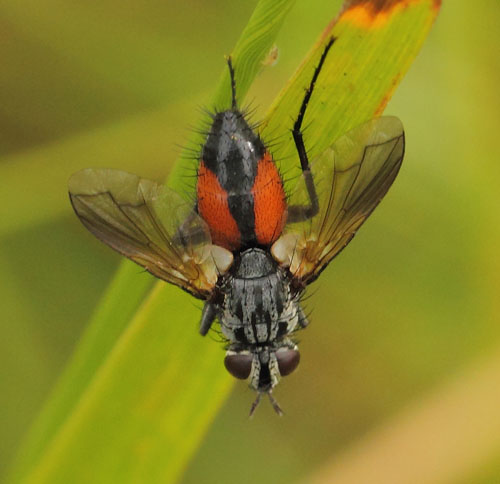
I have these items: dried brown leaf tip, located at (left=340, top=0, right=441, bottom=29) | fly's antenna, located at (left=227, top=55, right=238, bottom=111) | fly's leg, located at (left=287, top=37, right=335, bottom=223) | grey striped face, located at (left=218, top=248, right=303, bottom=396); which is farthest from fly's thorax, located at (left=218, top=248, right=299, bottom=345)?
dried brown leaf tip, located at (left=340, top=0, right=441, bottom=29)

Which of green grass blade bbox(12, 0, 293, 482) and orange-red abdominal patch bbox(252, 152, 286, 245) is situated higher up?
orange-red abdominal patch bbox(252, 152, 286, 245)

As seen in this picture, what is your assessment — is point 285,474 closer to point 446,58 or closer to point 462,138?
point 462,138

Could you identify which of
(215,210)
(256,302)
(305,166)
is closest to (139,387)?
(256,302)

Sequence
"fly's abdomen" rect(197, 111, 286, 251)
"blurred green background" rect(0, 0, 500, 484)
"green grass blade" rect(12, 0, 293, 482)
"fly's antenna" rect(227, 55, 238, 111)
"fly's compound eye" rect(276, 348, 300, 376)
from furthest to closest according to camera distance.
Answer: "blurred green background" rect(0, 0, 500, 484) < "fly's compound eye" rect(276, 348, 300, 376) < "fly's abdomen" rect(197, 111, 286, 251) < "green grass blade" rect(12, 0, 293, 482) < "fly's antenna" rect(227, 55, 238, 111)

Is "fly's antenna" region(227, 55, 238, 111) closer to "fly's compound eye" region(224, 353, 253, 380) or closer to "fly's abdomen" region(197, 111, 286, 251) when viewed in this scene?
"fly's abdomen" region(197, 111, 286, 251)

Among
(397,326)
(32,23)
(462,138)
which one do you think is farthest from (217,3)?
(397,326)

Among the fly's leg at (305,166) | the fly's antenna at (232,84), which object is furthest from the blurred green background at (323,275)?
the fly's antenna at (232,84)

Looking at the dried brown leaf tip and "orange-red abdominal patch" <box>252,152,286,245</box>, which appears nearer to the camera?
the dried brown leaf tip

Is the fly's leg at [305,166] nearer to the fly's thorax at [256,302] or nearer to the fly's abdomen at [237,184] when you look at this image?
the fly's abdomen at [237,184]
